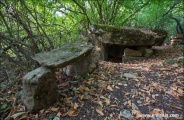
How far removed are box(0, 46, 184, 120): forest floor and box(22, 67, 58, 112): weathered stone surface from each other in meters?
0.10

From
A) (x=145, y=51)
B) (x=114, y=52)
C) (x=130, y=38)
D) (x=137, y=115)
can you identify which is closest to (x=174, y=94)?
(x=137, y=115)

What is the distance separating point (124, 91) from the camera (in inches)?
95.7

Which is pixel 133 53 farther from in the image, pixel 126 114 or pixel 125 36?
pixel 126 114

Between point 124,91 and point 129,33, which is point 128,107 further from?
point 129,33

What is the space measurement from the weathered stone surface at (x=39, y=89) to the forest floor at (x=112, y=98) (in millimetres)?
102

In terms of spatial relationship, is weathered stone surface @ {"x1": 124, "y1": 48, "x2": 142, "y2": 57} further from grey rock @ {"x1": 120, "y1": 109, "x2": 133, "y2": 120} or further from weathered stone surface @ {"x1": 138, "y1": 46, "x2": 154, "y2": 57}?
grey rock @ {"x1": 120, "y1": 109, "x2": 133, "y2": 120}

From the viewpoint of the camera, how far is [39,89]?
200cm

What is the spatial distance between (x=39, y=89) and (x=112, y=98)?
1.08 meters

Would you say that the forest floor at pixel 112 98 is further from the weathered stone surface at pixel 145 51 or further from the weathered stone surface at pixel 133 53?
the weathered stone surface at pixel 133 53

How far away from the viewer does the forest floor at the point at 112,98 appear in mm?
1977

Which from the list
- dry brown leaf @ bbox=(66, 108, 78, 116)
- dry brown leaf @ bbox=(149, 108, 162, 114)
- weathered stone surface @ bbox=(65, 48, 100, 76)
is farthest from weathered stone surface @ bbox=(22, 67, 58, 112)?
dry brown leaf @ bbox=(149, 108, 162, 114)

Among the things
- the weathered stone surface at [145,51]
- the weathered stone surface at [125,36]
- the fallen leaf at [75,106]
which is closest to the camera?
the fallen leaf at [75,106]

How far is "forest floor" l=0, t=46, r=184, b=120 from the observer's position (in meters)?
1.98

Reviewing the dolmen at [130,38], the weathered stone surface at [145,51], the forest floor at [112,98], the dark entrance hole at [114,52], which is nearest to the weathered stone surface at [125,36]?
the dolmen at [130,38]
